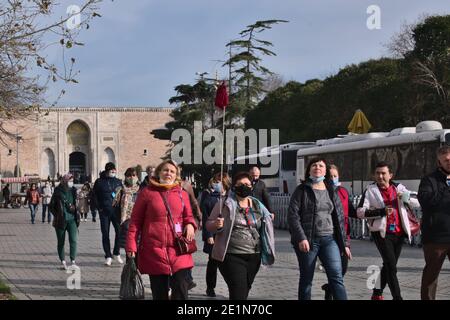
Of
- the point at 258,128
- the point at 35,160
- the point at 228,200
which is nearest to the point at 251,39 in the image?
the point at 258,128

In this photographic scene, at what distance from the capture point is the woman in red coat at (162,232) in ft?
23.0

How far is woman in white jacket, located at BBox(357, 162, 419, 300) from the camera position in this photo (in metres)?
8.80

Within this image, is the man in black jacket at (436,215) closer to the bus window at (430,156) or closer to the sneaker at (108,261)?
the sneaker at (108,261)

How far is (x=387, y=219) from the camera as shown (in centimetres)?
884

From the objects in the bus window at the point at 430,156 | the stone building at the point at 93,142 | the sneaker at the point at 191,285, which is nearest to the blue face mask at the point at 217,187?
the sneaker at the point at 191,285

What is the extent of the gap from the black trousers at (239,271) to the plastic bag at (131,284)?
799mm

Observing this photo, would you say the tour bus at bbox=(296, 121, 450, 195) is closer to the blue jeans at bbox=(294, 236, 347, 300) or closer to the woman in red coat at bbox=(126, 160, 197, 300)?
the blue jeans at bbox=(294, 236, 347, 300)

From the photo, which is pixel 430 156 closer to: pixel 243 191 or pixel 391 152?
pixel 391 152

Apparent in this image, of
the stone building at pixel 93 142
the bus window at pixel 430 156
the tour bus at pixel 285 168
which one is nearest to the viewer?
the bus window at pixel 430 156

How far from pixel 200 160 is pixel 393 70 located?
11.1 meters

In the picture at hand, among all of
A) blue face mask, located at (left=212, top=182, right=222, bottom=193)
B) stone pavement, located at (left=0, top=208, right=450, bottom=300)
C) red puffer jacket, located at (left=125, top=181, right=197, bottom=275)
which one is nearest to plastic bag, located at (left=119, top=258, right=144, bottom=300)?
red puffer jacket, located at (left=125, top=181, right=197, bottom=275)

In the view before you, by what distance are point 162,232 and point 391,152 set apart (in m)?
19.6
